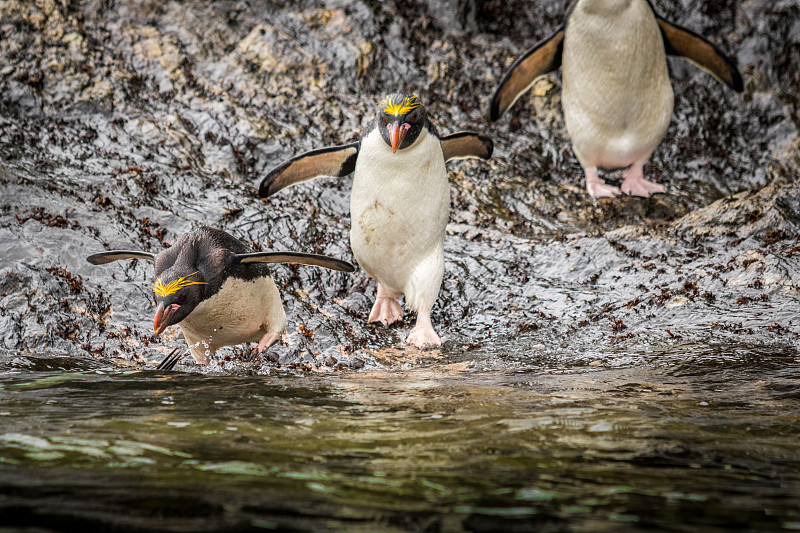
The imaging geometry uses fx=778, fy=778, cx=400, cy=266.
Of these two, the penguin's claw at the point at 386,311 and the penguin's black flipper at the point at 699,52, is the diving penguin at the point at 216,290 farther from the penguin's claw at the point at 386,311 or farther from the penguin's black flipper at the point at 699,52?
the penguin's black flipper at the point at 699,52

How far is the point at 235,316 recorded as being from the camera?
12.7 ft

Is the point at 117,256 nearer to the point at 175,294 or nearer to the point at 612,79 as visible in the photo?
the point at 175,294

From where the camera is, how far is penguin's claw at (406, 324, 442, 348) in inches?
165

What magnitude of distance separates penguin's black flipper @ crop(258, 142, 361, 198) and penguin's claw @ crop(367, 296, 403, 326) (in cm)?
86

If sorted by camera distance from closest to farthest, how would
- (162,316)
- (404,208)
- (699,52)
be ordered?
(162,316) → (404,208) → (699,52)

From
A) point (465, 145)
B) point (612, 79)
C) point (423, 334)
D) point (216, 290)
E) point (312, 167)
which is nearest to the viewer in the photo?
point (216, 290)

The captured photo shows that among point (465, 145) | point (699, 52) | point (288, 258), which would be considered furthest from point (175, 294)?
point (699, 52)

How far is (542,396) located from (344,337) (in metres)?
1.76

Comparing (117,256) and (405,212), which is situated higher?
(405,212)

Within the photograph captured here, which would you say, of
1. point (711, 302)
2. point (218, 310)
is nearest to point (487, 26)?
point (711, 302)

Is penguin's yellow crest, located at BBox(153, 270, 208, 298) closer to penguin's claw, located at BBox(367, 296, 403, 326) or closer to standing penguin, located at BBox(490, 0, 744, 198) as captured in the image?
penguin's claw, located at BBox(367, 296, 403, 326)

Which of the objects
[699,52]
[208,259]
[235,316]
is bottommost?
[235,316]

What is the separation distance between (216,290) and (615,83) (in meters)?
3.72

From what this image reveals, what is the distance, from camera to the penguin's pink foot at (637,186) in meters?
6.16
